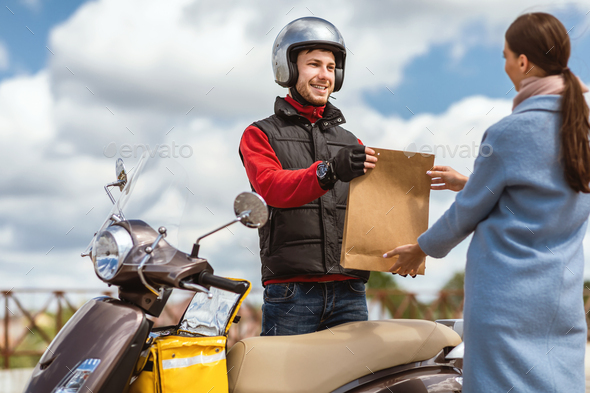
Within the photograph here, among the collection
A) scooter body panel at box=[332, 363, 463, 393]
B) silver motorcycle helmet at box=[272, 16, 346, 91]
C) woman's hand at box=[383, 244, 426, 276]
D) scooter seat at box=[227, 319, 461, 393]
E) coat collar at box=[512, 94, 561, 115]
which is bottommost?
scooter body panel at box=[332, 363, 463, 393]

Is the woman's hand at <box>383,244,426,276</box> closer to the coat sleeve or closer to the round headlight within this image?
the coat sleeve

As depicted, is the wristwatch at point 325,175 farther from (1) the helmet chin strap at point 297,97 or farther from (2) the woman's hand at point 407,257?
(1) the helmet chin strap at point 297,97

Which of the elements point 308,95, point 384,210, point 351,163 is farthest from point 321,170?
point 308,95

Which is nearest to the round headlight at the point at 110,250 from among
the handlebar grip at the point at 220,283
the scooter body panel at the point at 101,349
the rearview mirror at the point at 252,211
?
the scooter body panel at the point at 101,349

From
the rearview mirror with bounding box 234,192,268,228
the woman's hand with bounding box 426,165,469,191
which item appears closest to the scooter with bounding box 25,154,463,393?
the rearview mirror with bounding box 234,192,268,228

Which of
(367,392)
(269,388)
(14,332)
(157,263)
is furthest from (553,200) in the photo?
(14,332)

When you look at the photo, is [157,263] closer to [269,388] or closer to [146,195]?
[146,195]

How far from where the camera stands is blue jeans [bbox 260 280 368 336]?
6.63 feet

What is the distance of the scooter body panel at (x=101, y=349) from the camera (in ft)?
4.66

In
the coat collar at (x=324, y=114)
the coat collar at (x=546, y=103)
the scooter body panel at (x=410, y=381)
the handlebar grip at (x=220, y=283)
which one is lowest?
the scooter body panel at (x=410, y=381)

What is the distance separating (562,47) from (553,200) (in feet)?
1.40

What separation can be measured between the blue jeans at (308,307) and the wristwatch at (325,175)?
0.44 metres

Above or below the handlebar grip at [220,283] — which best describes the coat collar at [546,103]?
above

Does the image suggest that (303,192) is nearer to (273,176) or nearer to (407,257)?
(273,176)
